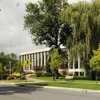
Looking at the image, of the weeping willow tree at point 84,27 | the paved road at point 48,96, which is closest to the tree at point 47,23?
the weeping willow tree at point 84,27

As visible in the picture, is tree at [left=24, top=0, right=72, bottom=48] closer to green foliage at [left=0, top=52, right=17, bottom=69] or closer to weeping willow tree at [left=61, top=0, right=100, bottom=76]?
weeping willow tree at [left=61, top=0, right=100, bottom=76]

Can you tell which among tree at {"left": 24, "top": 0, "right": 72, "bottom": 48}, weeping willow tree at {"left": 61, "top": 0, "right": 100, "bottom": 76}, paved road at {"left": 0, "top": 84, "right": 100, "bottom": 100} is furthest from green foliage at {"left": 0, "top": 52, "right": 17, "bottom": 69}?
paved road at {"left": 0, "top": 84, "right": 100, "bottom": 100}

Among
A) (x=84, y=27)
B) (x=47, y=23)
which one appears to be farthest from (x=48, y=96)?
(x=47, y=23)

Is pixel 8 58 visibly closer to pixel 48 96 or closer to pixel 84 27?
pixel 84 27

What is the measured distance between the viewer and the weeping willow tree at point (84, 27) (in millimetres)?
27797

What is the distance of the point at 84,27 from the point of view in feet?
91.2

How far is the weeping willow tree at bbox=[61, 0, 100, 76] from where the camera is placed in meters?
27.8

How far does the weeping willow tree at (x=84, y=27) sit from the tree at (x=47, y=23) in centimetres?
444

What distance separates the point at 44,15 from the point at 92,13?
33.8 feet

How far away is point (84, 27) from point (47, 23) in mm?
8737

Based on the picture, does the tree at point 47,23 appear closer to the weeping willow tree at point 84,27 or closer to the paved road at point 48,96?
the weeping willow tree at point 84,27

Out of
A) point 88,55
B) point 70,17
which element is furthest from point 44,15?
point 88,55

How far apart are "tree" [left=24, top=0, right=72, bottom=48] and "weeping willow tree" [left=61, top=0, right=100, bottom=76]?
4.44 metres

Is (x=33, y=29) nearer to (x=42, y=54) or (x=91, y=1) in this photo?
(x=91, y=1)
